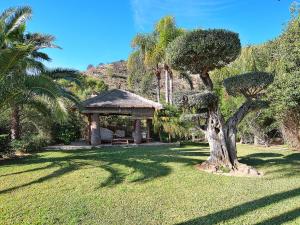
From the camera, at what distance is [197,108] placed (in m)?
11.4

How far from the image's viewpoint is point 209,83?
454 inches

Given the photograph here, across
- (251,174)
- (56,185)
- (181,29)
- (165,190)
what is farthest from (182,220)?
(181,29)

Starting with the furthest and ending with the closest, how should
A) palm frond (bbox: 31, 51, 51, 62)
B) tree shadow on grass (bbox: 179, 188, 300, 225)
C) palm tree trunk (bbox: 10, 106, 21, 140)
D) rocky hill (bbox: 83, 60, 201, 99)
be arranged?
rocky hill (bbox: 83, 60, 201, 99), palm frond (bbox: 31, 51, 51, 62), palm tree trunk (bbox: 10, 106, 21, 140), tree shadow on grass (bbox: 179, 188, 300, 225)

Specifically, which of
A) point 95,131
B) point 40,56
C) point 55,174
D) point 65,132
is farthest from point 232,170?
point 65,132

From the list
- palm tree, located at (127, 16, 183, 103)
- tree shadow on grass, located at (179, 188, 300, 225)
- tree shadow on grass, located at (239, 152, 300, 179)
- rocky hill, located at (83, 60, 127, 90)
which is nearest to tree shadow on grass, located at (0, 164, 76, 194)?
tree shadow on grass, located at (179, 188, 300, 225)

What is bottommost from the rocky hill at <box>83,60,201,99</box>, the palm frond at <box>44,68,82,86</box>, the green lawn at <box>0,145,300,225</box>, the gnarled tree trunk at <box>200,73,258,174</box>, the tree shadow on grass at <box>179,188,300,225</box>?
the tree shadow on grass at <box>179,188,300,225</box>

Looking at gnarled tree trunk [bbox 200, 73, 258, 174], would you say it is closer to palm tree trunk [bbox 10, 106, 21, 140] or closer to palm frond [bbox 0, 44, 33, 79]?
palm frond [bbox 0, 44, 33, 79]

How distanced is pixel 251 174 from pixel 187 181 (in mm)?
2541

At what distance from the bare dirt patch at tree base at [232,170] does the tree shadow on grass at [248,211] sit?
8.51 ft

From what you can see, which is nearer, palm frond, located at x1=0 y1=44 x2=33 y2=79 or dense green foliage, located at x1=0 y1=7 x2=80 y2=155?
palm frond, located at x1=0 y1=44 x2=33 y2=79

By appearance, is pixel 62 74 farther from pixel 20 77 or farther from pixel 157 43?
pixel 157 43

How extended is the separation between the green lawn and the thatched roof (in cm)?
888

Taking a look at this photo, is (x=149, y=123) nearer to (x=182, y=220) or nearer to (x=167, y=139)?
(x=167, y=139)

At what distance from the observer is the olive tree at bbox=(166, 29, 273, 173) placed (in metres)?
10.1
